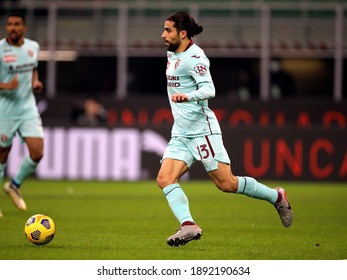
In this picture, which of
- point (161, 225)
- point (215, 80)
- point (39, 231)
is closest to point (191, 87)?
point (39, 231)

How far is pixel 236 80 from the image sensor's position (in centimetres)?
2484

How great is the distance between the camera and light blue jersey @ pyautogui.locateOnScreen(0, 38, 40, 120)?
13492 millimetres

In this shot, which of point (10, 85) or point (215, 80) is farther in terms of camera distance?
point (215, 80)

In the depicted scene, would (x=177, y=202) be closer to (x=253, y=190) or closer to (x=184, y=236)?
(x=184, y=236)

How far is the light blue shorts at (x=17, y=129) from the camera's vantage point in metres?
13.6

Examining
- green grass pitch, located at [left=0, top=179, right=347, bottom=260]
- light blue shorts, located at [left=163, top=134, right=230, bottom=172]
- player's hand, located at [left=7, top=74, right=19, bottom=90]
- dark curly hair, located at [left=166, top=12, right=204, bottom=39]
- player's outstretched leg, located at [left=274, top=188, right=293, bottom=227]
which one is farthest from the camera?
player's hand, located at [left=7, top=74, right=19, bottom=90]

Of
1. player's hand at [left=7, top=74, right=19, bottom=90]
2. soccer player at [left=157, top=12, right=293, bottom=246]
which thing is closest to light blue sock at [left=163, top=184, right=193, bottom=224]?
soccer player at [left=157, top=12, right=293, bottom=246]

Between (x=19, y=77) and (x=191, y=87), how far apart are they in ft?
12.8

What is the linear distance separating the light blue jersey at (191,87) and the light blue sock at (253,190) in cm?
57

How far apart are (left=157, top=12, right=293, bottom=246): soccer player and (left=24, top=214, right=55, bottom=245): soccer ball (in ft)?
3.80

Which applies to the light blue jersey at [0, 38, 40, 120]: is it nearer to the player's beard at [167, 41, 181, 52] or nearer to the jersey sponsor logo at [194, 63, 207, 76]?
the player's beard at [167, 41, 181, 52]

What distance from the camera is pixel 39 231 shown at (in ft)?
33.1
